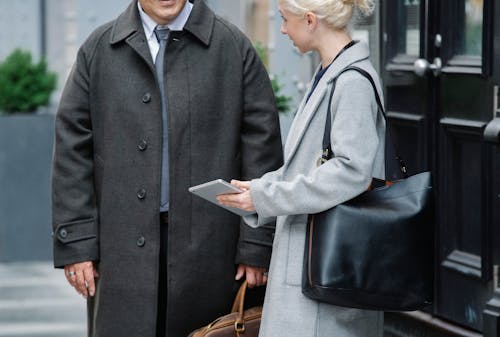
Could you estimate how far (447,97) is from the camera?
5.43 metres

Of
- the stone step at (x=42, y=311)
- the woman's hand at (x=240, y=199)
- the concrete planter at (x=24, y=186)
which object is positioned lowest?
the stone step at (x=42, y=311)

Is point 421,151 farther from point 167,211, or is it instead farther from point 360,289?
point 360,289

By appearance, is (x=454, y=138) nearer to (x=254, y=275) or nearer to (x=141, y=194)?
(x=254, y=275)

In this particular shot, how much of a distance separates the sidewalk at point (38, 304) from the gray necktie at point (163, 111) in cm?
292

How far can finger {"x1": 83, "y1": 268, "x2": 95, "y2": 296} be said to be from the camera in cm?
414

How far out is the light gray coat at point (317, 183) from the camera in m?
3.40

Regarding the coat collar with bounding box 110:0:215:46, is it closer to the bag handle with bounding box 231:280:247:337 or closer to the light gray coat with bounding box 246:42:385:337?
the light gray coat with bounding box 246:42:385:337

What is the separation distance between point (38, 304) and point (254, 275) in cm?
379

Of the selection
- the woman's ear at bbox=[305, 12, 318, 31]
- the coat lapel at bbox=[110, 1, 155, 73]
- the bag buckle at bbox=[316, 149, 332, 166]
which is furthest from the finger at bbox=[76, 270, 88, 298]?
the woman's ear at bbox=[305, 12, 318, 31]

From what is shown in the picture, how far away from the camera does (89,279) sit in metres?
4.15

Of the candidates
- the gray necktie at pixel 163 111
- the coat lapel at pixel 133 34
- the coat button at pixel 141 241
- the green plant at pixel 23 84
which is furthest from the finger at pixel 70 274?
the green plant at pixel 23 84

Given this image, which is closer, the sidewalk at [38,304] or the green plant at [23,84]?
the sidewalk at [38,304]

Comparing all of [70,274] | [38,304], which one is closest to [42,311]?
[38,304]

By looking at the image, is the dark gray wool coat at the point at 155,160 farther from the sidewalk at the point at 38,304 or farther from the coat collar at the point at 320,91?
the sidewalk at the point at 38,304
